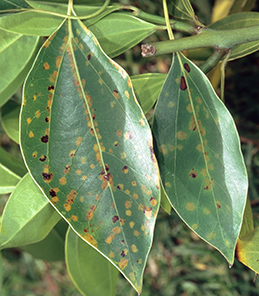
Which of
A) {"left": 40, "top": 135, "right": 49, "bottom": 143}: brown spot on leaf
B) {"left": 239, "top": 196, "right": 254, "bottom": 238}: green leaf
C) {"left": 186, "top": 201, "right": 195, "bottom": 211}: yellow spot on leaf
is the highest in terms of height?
{"left": 40, "top": 135, "right": 49, "bottom": 143}: brown spot on leaf

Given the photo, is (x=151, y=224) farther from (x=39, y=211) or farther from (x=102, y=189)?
(x=39, y=211)

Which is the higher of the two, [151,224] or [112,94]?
[112,94]

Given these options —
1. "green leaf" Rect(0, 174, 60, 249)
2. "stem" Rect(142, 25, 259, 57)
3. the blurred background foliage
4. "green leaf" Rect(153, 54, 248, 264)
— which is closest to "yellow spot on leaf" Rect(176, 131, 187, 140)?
"green leaf" Rect(153, 54, 248, 264)

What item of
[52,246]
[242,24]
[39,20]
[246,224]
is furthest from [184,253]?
[39,20]

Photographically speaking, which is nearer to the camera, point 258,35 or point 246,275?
point 258,35

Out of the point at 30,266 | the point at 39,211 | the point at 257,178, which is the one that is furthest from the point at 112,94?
the point at 30,266

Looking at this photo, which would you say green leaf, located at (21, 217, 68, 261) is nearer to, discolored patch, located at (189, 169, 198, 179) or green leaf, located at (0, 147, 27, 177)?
green leaf, located at (0, 147, 27, 177)

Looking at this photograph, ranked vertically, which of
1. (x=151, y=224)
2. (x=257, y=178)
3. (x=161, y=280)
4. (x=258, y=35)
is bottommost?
(x=161, y=280)

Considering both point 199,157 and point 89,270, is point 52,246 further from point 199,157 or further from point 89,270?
point 199,157
